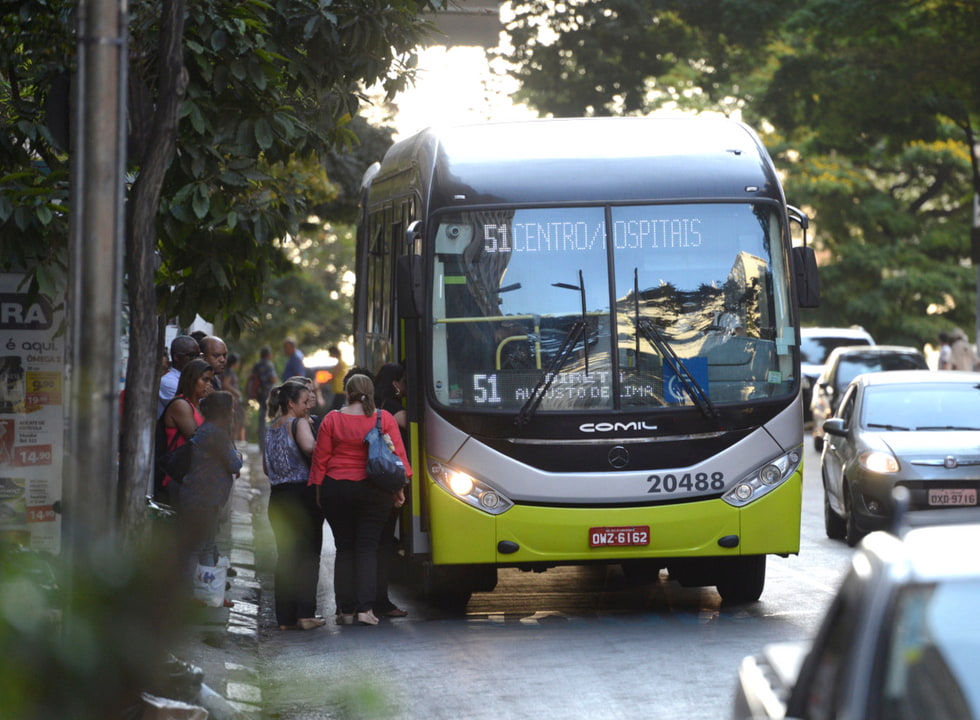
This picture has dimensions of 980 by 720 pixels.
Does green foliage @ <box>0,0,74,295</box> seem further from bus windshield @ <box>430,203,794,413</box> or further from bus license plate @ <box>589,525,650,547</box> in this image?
bus license plate @ <box>589,525,650,547</box>

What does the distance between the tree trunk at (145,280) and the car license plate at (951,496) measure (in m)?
8.16

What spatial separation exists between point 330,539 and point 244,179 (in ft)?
29.2

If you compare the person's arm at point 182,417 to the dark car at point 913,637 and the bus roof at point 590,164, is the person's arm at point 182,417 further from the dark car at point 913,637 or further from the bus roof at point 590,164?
the dark car at point 913,637

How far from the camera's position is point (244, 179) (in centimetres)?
953

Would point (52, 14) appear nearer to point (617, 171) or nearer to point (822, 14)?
point (617, 171)

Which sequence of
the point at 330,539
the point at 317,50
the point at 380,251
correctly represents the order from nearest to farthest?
1. the point at 317,50
2. the point at 380,251
3. the point at 330,539

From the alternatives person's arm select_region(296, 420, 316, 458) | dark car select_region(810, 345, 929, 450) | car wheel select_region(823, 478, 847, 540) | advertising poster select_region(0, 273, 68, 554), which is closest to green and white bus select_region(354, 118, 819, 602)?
person's arm select_region(296, 420, 316, 458)

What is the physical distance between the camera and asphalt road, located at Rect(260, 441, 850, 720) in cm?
853

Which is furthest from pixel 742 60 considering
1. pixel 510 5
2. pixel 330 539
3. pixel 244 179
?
pixel 244 179

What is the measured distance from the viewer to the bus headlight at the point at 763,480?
11062mm

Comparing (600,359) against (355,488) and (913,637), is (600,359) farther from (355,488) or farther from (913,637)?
(913,637)

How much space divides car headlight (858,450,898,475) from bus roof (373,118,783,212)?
12.8ft

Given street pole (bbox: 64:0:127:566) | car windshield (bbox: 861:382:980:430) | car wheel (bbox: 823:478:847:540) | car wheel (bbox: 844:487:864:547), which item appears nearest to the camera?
street pole (bbox: 64:0:127:566)

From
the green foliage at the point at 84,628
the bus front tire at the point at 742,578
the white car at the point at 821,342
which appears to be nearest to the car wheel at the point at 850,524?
the bus front tire at the point at 742,578
